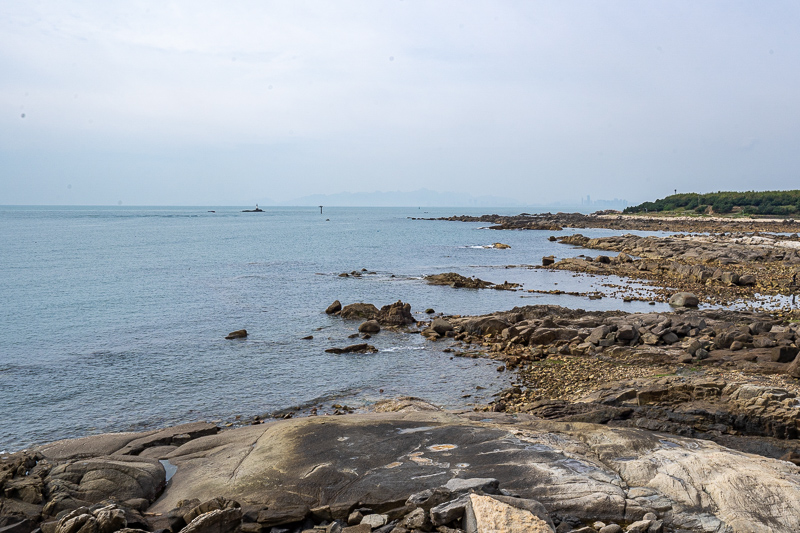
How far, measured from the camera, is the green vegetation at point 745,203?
141m

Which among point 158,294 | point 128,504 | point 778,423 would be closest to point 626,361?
point 778,423

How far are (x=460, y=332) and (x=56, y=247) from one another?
8071 cm

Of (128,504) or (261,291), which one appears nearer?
(128,504)

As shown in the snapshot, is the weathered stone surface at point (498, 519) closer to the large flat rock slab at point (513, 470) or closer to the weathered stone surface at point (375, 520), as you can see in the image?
the large flat rock slab at point (513, 470)

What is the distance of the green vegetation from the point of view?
14123 cm

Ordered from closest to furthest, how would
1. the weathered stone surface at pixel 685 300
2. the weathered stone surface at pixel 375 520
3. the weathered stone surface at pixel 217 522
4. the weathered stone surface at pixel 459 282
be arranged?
the weathered stone surface at pixel 217 522 < the weathered stone surface at pixel 375 520 < the weathered stone surface at pixel 685 300 < the weathered stone surface at pixel 459 282

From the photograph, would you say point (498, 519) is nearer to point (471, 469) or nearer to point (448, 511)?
point (448, 511)

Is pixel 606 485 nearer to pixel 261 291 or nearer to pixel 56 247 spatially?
pixel 261 291

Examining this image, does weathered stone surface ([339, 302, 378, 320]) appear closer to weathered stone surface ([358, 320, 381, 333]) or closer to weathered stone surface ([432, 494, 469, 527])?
weathered stone surface ([358, 320, 381, 333])

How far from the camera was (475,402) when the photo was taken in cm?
2041

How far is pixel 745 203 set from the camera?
15088cm

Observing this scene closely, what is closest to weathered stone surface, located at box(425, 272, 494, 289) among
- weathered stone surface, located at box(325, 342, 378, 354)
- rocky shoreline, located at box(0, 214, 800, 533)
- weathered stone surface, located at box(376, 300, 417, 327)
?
weathered stone surface, located at box(376, 300, 417, 327)

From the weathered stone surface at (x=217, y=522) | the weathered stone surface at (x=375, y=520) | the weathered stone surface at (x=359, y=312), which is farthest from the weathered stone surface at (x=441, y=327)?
the weathered stone surface at (x=217, y=522)

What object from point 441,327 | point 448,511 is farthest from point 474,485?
point 441,327
